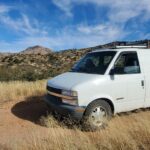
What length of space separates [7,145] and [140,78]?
12.5ft

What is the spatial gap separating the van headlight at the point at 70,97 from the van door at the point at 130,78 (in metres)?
1.18

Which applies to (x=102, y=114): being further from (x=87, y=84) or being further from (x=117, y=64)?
(x=117, y=64)

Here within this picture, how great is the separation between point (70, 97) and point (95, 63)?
161 centimetres

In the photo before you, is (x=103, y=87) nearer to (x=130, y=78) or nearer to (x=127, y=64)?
(x=130, y=78)

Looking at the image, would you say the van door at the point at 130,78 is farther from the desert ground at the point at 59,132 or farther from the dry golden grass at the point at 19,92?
the dry golden grass at the point at 19,92

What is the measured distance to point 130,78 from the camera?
808 centimetres

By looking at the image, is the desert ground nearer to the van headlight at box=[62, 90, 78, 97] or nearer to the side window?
the van headlight at box=[62, 90, 78, 97]

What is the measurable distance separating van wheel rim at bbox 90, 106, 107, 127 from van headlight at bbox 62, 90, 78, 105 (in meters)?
0.53

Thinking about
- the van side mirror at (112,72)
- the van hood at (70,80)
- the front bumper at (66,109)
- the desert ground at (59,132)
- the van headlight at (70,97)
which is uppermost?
the van side mirror at (112,72)

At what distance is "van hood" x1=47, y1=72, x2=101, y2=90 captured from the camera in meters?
7.59

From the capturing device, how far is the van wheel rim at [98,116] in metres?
7.50

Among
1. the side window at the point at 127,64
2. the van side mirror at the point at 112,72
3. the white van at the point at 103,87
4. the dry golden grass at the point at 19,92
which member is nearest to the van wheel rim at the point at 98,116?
the white van at the point at 103,87

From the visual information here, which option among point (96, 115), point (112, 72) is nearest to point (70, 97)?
point (96, 115)

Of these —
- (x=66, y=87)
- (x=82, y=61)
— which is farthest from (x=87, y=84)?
(x=82, y=61)
